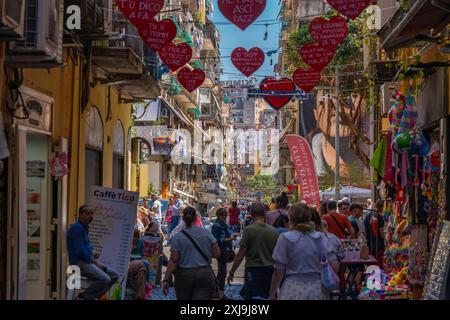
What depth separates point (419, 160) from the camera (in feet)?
44.6

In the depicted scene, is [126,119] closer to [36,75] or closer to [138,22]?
[138,22]

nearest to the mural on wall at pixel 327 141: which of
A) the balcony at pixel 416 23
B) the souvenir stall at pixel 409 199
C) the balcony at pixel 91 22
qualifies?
the souvenir stall at pixel 409 199

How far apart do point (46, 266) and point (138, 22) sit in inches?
189

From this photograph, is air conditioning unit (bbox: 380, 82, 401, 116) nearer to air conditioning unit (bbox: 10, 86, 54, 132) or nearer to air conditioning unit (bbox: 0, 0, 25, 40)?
air conditioning unit (bbox: 10, 86, 54, 132)

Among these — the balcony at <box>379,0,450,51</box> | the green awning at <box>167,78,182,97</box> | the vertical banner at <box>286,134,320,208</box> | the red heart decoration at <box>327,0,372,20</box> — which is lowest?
the vertical banner at <box>286,134,320,208</box>

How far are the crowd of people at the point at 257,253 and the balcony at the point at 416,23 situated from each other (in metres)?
2.98

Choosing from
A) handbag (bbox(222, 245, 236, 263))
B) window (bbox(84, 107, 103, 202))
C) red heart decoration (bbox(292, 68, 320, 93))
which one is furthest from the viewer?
red heart decoration (bbox(292, 68, 320, 93))

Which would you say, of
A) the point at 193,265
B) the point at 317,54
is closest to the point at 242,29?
the point at 317,54

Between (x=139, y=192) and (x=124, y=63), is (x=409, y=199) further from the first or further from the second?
(x=124, y=63)

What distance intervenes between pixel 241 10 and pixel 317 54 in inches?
161

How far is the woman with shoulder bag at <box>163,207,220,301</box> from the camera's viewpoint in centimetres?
967

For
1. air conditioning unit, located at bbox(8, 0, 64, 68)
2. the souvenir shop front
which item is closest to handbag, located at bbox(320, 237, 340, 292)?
the souvenir shop front

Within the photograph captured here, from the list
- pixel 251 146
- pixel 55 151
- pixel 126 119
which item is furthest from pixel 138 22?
pixel 251 146

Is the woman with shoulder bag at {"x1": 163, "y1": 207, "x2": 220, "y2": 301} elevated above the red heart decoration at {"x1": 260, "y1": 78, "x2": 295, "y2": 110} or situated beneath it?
situated beneath
